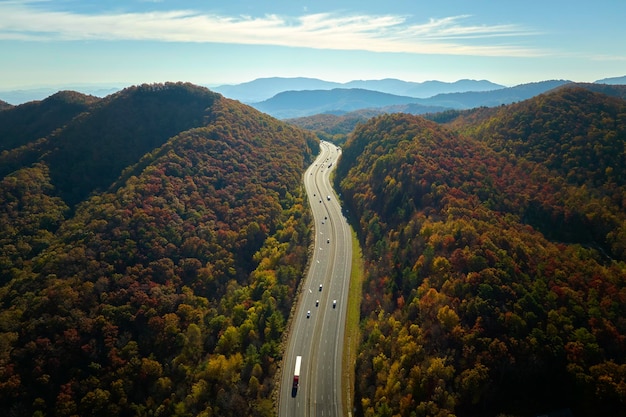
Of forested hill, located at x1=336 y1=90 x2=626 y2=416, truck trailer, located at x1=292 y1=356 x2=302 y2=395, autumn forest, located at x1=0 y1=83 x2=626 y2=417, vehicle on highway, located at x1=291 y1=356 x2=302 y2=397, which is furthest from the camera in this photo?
truck trailer, located at x1=292 y1=356 x2=302 y2=395

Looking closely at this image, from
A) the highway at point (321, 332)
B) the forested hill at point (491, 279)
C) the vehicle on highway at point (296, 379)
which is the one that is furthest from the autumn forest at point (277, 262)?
the vehicle on highway at point (296, 379)

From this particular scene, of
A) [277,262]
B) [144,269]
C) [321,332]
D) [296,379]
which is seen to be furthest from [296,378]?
[144,269]

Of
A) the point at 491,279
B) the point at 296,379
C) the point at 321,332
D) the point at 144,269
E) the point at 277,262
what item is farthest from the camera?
the point at 277,262

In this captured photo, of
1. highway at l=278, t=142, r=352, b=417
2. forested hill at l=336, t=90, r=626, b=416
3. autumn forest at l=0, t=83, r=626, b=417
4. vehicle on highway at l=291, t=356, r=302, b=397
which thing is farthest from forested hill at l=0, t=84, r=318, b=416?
forested hill at l=336, t=90, r=626, b=416

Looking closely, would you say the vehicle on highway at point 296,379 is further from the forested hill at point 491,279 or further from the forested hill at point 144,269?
the forested hill at point 491,279

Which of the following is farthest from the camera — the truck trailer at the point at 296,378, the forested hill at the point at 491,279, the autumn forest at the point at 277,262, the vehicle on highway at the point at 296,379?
the truck trailer at the point at 296,378

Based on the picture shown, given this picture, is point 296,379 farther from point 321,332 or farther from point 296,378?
point 321,332

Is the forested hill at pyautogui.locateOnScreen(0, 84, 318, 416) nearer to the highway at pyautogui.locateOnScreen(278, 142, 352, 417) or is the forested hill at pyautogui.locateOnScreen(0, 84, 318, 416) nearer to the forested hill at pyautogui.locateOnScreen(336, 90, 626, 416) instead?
the highway at pyautogui.locateOnScreen(278, 142, 352, 417)
